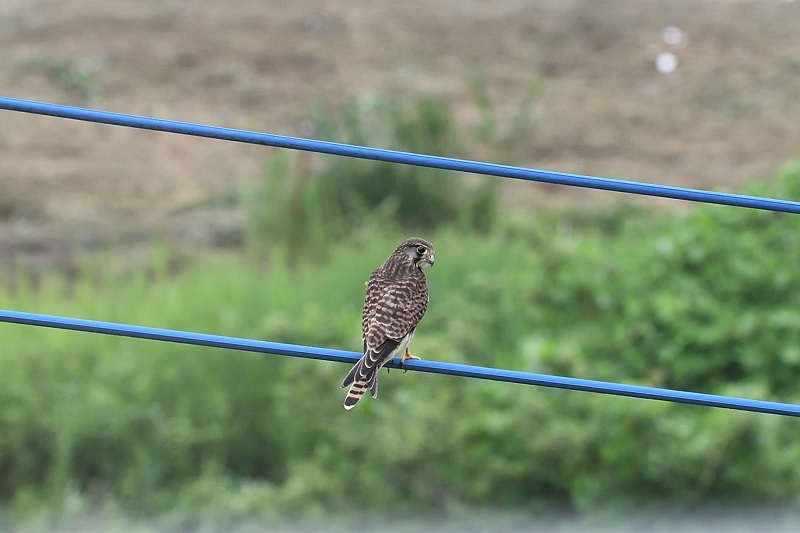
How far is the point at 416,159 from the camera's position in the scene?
3.73 metres

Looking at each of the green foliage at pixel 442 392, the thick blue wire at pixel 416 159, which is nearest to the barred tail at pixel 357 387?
the thick blue wire at pixel 416 159

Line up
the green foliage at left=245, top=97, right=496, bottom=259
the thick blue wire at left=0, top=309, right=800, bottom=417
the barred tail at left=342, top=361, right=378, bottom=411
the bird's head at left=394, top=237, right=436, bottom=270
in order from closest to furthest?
the thick blue wire at left=0, top=309, right=800, bottom=417 → the barred tail at left=342, top=361, right=378, bottom=411 → the bird's head at left=394, top=237, right=436, bottom=270 → the green foliage at left=245, top=97, right=496, bottom=259

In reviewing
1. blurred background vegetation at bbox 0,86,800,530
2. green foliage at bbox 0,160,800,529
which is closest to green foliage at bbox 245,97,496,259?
blurred background vegetation at bbox 0,86,800,530

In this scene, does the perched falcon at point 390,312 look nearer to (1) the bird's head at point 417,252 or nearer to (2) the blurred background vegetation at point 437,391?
(1) the bird's head at point 417,252

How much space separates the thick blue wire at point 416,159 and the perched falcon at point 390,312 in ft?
3.29

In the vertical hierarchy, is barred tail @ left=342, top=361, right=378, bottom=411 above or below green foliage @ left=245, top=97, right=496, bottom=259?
below

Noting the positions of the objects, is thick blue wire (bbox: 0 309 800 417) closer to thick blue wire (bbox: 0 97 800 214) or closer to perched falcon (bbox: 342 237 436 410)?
thick blue wire (bbox: 0 97 800 214)

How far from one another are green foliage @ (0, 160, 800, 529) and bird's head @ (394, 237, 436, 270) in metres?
1.31

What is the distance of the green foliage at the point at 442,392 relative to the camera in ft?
20.7

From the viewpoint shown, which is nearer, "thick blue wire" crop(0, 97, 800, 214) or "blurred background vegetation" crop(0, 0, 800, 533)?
"thick blue wire" crop(0, 97, 800, 214)

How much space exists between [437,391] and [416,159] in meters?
3.22

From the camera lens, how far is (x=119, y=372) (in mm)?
7246

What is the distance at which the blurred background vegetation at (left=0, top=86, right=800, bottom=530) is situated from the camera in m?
6.30

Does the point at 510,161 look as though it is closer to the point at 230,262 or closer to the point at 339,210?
the point at 339,210
